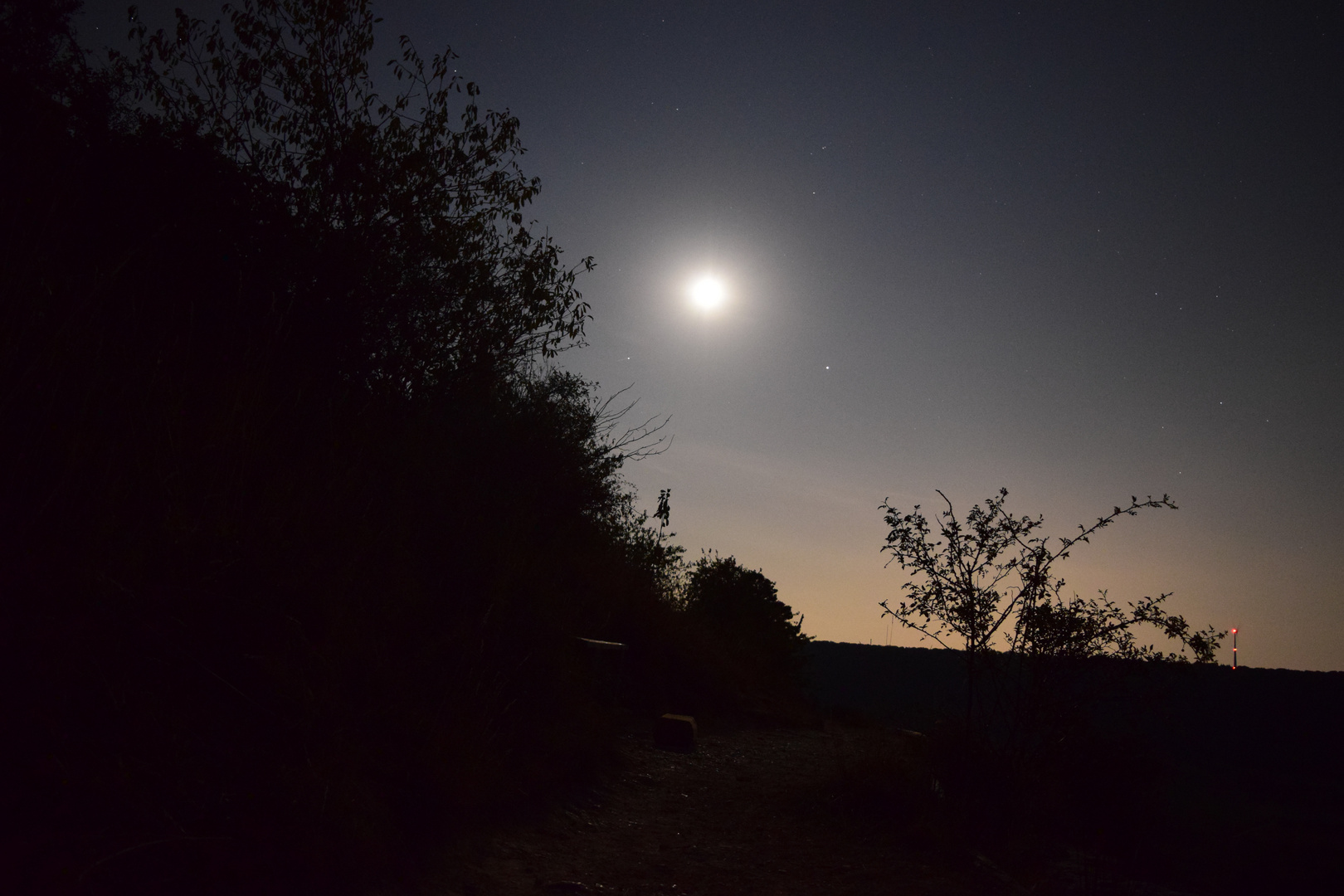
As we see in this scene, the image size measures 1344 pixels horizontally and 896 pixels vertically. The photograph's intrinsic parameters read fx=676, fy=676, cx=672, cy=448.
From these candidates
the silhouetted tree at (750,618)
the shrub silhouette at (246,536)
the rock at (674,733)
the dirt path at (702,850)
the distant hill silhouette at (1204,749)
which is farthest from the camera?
the silhouetted tree at (750,618)

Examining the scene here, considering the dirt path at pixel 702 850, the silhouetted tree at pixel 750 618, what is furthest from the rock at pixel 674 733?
the silhouetted tree at pixel 750 618

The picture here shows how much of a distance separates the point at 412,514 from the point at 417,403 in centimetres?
209

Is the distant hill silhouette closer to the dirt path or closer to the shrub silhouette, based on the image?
the dirt path

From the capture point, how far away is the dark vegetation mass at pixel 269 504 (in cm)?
259

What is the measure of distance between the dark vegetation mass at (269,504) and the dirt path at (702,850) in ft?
1.14

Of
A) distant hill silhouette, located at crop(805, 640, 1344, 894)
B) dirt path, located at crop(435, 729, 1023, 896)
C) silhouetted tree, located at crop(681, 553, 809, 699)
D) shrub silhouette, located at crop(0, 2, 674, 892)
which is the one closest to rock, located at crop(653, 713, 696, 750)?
dirt path, located at crop(435, 729, 1023, 896)

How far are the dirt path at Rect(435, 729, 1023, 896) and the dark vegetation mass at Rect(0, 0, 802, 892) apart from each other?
347 mm

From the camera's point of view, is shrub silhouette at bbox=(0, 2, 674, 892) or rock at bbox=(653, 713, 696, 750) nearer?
shrub silhouette at bbox=(0, 2, 674, 892)

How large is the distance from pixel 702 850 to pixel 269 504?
3.68m

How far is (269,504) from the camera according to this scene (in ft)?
12.4

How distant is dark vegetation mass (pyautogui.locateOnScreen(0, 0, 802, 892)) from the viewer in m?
2.59

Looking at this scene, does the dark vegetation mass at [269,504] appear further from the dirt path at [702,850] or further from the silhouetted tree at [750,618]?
the silhouetted tree at [750,618]

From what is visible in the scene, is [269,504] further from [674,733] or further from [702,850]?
[674,733]

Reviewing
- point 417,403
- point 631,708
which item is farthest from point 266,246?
point 631,708
